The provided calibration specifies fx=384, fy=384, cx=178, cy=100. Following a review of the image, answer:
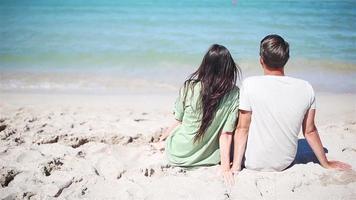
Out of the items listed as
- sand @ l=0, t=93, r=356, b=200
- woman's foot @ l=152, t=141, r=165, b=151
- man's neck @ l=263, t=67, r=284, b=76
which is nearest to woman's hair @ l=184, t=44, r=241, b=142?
man's neck @ l=263, t=67, r=284, b=76

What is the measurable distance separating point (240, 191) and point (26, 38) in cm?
890

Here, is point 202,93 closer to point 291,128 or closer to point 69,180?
point 291,128

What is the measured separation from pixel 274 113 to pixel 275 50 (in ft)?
1.53

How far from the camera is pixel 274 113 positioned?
2.87m

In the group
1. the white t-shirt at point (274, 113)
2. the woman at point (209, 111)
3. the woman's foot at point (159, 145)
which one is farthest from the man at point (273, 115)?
the woman's foot at point (159, 145)

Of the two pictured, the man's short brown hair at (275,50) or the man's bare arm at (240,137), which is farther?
the man's bare arm at (240,137)

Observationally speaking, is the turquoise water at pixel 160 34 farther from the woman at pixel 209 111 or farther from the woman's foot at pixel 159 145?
the woman at pixel 209 111

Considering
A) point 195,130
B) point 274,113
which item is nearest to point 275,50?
point 274,113

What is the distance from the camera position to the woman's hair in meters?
2.95

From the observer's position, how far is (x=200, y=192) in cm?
265

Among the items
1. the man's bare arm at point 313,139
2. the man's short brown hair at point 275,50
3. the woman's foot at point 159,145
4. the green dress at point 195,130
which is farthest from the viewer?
the woman's foot at point 159,145

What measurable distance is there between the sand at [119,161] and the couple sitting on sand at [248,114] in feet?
0.47

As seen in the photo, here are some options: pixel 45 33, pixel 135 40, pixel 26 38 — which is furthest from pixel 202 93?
pixel 45 33

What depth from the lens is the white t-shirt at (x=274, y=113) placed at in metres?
2.84
